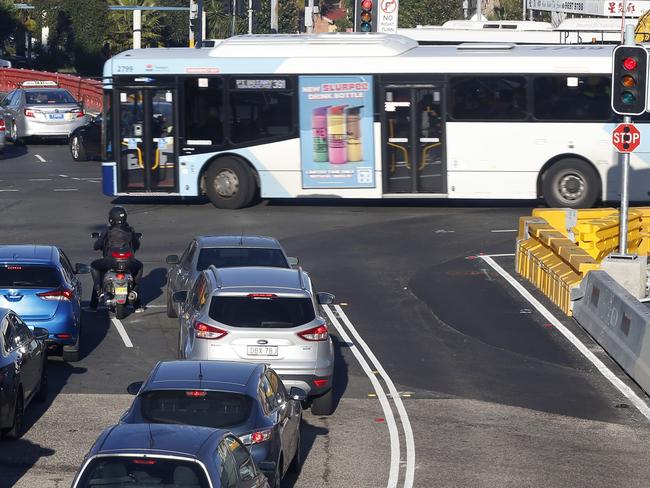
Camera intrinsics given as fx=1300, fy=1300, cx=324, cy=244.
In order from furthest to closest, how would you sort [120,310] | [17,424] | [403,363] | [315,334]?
1. [120,310]
2. [403,363]
3. [315,334]
4. [17,424]

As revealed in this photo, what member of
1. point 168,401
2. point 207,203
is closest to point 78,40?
point 207,203

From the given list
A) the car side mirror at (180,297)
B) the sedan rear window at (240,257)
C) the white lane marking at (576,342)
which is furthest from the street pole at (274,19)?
the car side mirror at (180,297)

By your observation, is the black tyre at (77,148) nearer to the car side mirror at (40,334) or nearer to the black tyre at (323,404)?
the car side mirror at (40,334)

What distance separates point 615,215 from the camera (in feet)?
78.1

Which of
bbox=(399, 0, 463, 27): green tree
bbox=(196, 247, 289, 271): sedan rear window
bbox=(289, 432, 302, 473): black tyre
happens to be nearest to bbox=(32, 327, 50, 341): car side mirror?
bbox=(196, 247, 289, 271): sedan rear window

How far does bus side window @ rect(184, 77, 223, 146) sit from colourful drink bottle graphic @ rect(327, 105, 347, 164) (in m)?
2.32

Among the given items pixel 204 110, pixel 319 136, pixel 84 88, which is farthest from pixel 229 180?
pixel 84 88

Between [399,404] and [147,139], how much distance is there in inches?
569

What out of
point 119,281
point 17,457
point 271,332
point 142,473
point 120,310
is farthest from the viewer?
point 120,310

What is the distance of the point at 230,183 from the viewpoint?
90.5 feet

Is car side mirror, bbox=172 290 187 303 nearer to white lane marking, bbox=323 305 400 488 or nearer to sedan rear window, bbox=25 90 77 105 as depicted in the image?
white lane marking, bbox=323 305 400 488

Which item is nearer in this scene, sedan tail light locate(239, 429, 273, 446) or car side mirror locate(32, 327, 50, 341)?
sedan tail light locate(239, 429, 273, 446)

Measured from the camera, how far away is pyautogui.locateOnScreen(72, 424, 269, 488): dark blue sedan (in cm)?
802

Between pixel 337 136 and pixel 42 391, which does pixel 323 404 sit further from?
pixel 337 136
